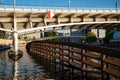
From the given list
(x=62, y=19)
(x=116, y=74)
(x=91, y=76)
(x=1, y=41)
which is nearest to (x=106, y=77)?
(x=91, y=76)

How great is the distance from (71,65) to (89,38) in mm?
104429

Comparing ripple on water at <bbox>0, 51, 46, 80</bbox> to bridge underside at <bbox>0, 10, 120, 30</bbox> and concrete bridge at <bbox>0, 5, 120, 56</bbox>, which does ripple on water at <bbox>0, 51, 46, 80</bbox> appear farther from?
bridge underside at <bbox>0, 10, 120, 30</bbox>

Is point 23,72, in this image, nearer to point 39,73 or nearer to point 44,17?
point 39,73

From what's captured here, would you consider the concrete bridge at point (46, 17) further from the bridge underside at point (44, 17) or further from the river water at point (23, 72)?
the river water at point (23, 72)

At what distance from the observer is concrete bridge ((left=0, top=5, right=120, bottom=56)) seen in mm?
39219

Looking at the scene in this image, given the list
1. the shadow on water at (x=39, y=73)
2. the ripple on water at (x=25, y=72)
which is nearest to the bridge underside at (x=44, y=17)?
the ripple on water at (x=25, y=72)

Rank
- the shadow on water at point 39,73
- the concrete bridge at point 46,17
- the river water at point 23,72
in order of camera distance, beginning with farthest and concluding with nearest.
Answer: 1. the concrete bridge at point 46,17
2. the river water at point 23,72
3. the shadow on water at point 39,73

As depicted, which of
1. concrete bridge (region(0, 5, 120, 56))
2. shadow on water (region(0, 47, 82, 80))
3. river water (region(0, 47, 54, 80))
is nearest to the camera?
shadow on water (region(0, 47, 82, 80))

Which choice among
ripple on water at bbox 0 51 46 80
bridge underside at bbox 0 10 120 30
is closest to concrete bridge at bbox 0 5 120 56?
bridge underside at bbox 0 10 120 30

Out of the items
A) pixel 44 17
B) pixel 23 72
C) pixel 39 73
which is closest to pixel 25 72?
pixel 23 72

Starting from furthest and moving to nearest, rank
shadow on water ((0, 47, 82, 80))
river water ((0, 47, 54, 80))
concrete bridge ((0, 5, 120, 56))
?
concrete bridge ((0, 5, 120, 56)) < river water ((0, 47, 54, 80)) < shadow on water ((0, 47, 82, 80))

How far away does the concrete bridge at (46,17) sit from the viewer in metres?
39.2

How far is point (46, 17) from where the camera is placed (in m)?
43.3

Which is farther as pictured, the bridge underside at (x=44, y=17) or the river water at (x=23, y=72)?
the bridge underside at (x=44, y=17)
